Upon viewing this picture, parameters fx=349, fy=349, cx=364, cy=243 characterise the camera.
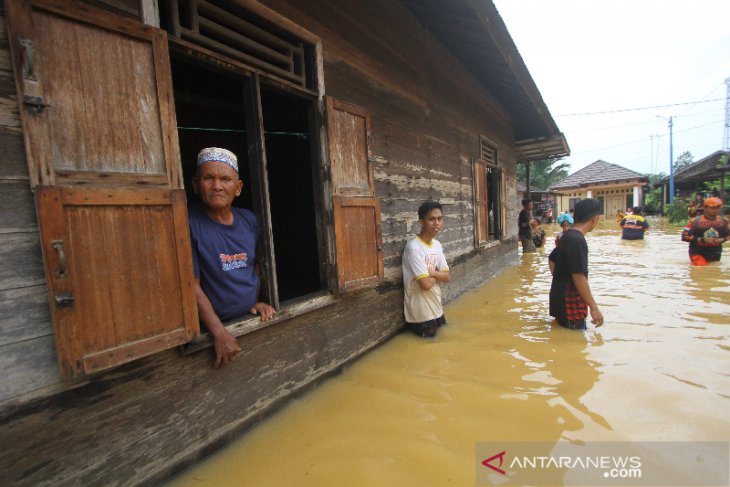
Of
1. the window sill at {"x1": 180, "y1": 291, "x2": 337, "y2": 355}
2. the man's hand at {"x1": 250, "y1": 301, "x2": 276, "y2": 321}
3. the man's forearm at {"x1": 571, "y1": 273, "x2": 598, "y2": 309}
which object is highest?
the man's hand at {"x1": 250, "y1": 301, "x2": 276, "y2": 321}

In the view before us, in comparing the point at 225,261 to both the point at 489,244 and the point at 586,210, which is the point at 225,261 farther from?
the point at 489,244

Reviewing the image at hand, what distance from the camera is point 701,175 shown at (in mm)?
21453

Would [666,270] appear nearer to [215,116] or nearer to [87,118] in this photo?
[215,116]

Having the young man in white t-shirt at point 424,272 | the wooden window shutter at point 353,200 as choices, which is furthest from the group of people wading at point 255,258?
the wooden window shutter at point 353,200

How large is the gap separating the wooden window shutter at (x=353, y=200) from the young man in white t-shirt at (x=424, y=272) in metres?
0.52

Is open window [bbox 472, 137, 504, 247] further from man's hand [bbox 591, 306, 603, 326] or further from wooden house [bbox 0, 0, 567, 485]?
man's hand [bbox 591, 306, 603, 326]

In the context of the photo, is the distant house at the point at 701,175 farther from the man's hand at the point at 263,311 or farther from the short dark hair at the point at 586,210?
the man's hand at the point at 263,311

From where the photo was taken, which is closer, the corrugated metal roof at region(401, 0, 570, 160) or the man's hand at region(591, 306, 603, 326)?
the man's hand at region(591, 306, 603, 326)

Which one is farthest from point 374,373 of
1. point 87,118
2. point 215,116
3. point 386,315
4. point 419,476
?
point 215,116

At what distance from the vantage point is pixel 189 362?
203 centimetres

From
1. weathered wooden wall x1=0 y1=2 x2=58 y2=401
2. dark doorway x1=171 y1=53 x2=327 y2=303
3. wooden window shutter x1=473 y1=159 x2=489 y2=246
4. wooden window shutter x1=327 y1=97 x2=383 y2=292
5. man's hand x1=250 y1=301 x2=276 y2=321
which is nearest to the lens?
weathered wooden wall x1=0 y1=2 x2=58 y2=401

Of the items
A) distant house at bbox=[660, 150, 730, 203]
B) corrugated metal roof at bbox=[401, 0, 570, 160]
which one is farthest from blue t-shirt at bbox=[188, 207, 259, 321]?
distant house at bbox=[660, 150, 730, 203]

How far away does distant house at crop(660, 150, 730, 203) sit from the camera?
17672 mm

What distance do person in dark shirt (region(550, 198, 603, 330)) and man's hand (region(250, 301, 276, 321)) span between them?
3087 mm
